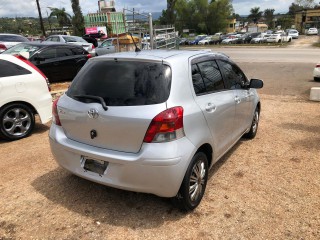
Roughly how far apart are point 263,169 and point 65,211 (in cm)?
265

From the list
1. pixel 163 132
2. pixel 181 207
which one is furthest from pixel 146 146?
pixel 181 207

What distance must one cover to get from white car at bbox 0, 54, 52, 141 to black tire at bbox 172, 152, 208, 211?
3.87 meters

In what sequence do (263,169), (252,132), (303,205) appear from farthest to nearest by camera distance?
(252,132) → (263,169) → (303,205)

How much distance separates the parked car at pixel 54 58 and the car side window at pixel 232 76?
7080 mm

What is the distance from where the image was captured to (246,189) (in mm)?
3857

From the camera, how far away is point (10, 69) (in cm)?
584

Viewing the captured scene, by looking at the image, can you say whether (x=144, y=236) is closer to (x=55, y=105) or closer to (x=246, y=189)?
(x=246, y=189)

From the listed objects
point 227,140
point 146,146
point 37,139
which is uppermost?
point 146,146

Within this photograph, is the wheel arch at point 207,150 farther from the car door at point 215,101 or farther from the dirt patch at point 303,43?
the dirt patch at point 303,43

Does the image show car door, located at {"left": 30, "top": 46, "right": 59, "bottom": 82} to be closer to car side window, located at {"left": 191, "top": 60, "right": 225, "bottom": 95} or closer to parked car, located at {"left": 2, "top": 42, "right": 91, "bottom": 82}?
parked car, located at {"left": 2, "top": 42, "right": 91, "bottom": 82}

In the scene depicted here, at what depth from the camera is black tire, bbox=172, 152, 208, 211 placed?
3167 millimetres

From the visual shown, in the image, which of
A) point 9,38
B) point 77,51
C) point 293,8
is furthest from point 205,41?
point 293,8

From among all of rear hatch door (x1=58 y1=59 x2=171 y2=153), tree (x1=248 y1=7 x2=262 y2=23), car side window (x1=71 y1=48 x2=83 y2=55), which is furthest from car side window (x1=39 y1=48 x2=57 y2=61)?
tree (x1=248 y1=7 x2=262 y2=23)

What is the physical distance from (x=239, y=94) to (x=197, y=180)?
161 centimetres
